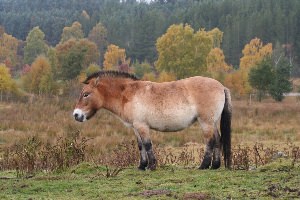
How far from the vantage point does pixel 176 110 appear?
9.23m

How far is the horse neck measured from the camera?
966 cm

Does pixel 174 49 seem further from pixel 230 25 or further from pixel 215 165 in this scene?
pixel 230 25

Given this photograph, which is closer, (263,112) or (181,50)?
(263,112)

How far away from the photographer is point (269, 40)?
296 ft

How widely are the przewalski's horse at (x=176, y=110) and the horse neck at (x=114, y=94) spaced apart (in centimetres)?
2

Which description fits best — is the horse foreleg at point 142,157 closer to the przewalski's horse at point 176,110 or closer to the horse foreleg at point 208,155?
the przewalski's horse at point 176,110

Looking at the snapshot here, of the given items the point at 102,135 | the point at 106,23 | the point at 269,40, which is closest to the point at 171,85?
the point at 102,135

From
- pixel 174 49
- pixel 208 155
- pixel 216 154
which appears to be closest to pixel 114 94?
pixel 208 155

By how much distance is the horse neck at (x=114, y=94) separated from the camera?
9.66 m

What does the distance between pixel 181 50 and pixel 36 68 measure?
49.6ft

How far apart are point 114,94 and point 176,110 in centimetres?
137

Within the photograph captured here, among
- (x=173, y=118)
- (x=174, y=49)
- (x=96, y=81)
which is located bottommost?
(x=173, y=118)

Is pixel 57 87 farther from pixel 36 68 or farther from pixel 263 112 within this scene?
pixel 263 112

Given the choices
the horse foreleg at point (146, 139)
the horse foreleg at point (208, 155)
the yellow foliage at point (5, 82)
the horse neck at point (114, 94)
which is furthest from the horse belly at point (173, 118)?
the yellow foliage at point (5, 82)
